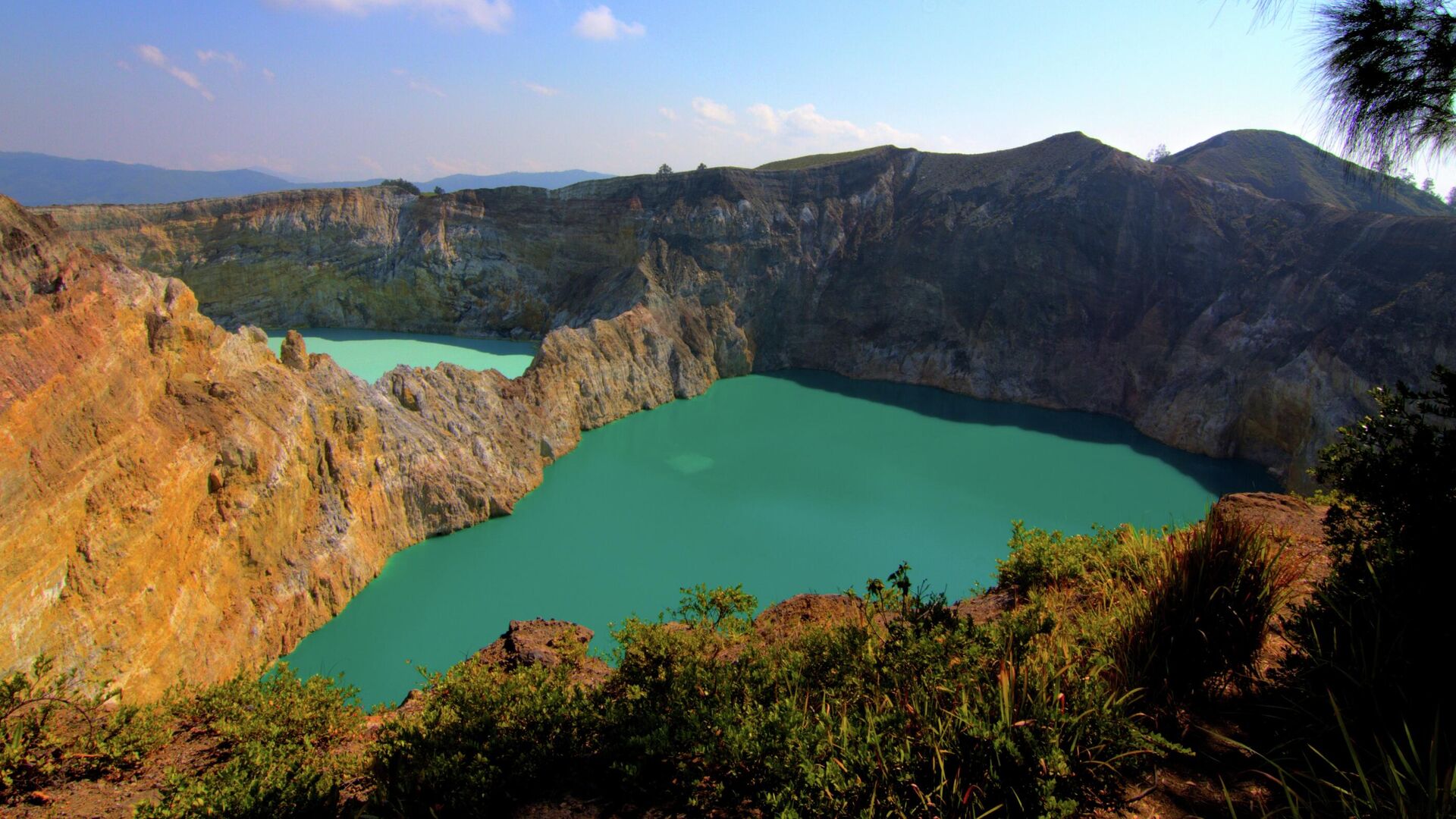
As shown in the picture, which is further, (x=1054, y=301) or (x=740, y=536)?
(x=1054, y=301)

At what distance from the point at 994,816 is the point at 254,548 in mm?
11210

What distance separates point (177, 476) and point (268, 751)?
7156 mm

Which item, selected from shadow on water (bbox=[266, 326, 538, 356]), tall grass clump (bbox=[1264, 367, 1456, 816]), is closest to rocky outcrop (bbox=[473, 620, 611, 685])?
tall grass clump (bbox=[1264, 367, 1456, 816])

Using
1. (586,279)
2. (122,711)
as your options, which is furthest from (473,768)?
(586,279)

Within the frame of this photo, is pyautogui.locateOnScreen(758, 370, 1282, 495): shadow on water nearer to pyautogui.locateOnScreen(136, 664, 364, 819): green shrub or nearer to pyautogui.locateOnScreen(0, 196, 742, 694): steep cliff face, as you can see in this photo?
pyautogui.locateOnScreen(0, 196, 742, 694): steep cliff face

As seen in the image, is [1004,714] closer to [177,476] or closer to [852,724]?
[852,724]

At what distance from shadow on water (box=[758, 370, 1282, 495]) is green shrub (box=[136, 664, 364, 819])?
1929cm

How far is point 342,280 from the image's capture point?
30234 millimetres

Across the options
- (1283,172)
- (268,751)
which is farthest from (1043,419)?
(268,751)

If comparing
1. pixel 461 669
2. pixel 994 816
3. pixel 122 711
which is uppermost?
pixel 994 816

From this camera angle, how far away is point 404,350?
26719mm

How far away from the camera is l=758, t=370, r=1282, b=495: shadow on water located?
18812mm

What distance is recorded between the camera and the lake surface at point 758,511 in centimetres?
1165

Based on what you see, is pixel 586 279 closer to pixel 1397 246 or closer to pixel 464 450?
pixel 464 450
